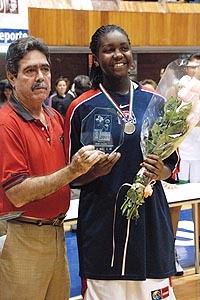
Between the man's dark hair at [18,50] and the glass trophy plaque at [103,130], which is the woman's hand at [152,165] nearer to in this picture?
the glass trophy plaque at [103,130]

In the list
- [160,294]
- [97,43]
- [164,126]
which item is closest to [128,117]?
[164,126]

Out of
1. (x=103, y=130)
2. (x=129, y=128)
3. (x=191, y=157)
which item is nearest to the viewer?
(x=103, y=130)

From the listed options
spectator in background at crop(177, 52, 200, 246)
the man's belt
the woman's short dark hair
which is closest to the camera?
the man's belt

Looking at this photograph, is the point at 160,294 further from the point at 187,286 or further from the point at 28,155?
the point at 187,286

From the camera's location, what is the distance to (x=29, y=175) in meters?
1.95

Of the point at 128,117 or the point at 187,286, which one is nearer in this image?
the point at 128,117

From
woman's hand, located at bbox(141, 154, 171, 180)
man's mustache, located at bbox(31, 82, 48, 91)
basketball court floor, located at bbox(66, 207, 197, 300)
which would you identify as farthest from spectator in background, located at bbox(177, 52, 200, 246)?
man's mustache, located at bbox(31, 82, 48, 91)

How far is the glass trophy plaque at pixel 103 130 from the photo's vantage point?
1.94 m

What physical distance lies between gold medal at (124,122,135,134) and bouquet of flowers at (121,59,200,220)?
48mm

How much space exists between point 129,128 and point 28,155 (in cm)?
41

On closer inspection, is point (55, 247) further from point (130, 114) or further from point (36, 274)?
point (130, 114)

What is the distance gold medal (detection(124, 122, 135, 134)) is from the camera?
2.05 metres

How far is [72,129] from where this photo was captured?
2117mm

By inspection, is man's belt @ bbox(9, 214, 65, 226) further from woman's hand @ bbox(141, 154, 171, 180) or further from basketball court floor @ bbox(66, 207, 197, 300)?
basketball court floor @ bbox(66, 207, 197, 300)
